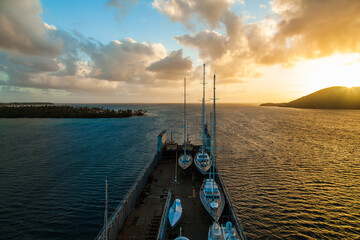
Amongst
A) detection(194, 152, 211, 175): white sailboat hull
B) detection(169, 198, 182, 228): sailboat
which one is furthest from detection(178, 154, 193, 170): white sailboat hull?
detection(169, 198, 182, 228): sailboat

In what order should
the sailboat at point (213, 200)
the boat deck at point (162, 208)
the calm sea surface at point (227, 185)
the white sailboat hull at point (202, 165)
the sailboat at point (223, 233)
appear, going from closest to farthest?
the sailboat at point (223, 233), the boat deck at point (162, 208), the sailboat at point (213, 200), the calm sea surface at point (227, 185), the white sailboat hull at point (202, 165)

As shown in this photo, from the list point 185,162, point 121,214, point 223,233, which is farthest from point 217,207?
point 185,162

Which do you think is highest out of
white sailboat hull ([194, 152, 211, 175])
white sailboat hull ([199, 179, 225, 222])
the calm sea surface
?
white sailboat hull ([194, 152, 211, 175])

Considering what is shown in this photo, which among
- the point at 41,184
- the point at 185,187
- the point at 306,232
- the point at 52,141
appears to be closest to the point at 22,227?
the point at 41,184

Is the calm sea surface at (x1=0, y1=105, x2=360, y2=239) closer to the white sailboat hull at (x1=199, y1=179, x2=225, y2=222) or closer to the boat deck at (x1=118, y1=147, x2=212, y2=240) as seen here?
the boat deck at (x1=118, y1=147, x2=212, y2=240)

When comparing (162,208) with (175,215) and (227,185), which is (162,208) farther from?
(227,185)

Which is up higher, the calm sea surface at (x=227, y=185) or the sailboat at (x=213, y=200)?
the sailboat at (x=213, y=200)

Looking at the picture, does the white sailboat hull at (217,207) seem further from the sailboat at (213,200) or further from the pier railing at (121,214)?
the pier railing at (121,214)

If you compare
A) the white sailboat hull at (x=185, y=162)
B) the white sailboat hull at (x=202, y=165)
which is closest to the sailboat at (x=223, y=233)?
the white sailboat hull at (x=202, y=165)

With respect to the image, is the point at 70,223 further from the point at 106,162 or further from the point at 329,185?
the point at 329,185

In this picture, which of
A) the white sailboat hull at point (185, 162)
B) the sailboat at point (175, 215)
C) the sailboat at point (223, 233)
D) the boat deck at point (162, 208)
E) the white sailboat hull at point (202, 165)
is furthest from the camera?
the white sailboat hull at point (185, 162)
